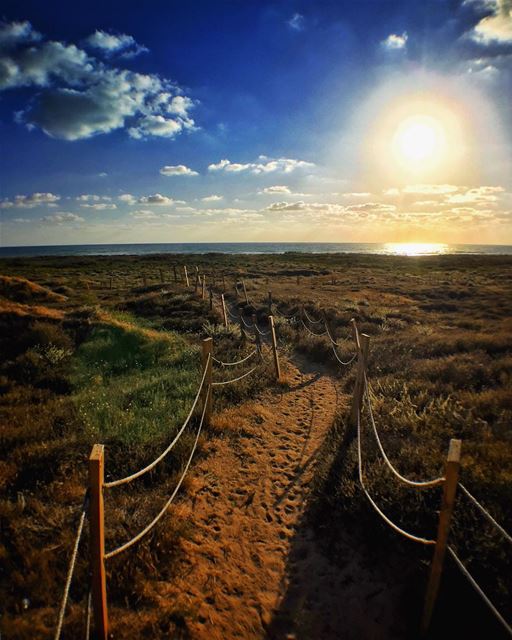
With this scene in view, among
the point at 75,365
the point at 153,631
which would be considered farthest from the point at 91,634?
the point at 75,365

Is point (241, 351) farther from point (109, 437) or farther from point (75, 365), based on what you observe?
point (109, 437)

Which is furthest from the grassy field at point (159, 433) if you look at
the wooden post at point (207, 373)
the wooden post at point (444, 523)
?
the wooden post at point (444, 523)

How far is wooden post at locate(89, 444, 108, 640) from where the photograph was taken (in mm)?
2492

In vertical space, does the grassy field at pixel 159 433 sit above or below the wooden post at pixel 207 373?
below

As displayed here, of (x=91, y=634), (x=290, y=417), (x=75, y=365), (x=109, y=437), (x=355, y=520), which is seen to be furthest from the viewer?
(x=75, y=365)

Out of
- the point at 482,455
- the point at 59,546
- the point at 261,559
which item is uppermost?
the point at 482,455

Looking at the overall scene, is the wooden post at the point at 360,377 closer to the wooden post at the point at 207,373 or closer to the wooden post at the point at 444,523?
the wooden post at the point at 207,373

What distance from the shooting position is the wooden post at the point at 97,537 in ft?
8.18

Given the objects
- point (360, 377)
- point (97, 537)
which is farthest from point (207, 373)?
point (97, 537)

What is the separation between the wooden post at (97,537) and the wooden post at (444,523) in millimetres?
2477

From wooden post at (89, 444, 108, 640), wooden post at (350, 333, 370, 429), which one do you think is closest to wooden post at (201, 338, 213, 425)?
wooden post at (350, 333, 370, 429)

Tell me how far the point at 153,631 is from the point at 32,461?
3.27 meters

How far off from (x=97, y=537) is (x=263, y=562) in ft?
6.90

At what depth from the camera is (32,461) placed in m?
5.11
